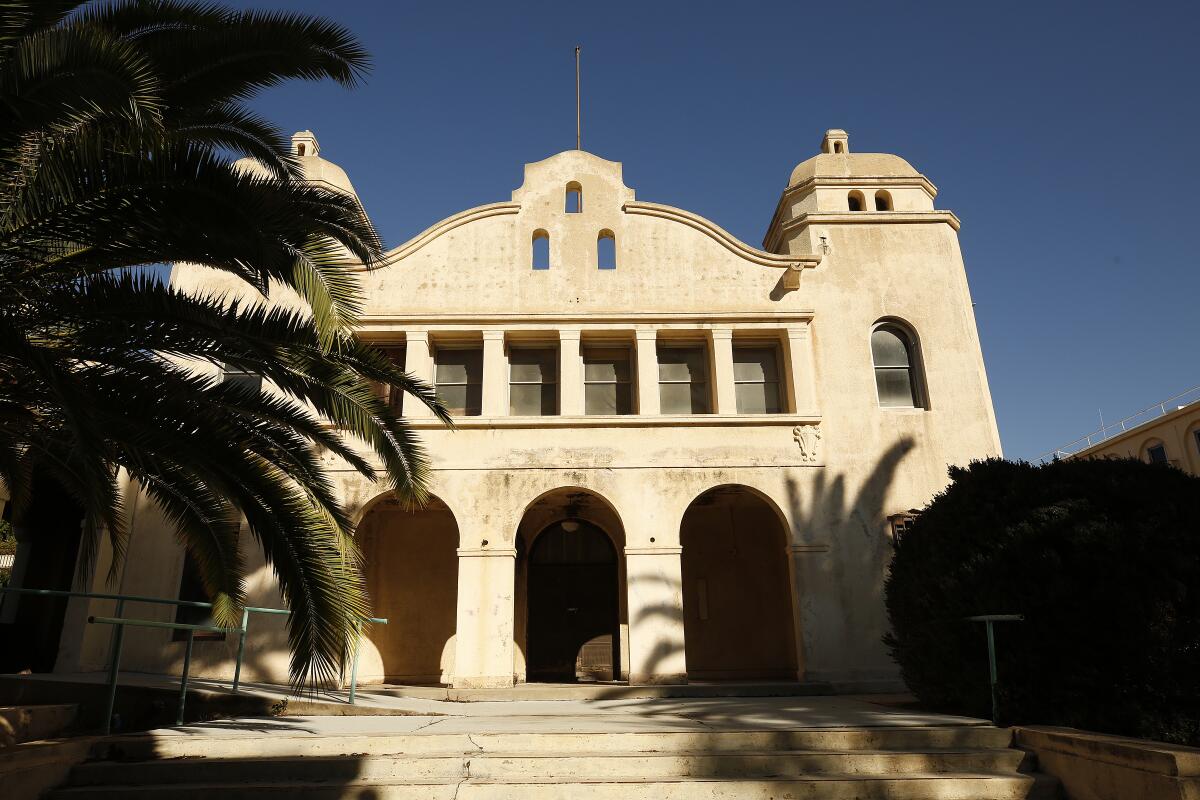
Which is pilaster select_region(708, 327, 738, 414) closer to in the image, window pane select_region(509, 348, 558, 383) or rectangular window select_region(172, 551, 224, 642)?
window pane select_region(509, 348, 558, 383)

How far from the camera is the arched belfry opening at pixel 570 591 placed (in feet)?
52.1

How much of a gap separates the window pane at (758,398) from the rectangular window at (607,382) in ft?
7.11

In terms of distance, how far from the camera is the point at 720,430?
14.9 meters

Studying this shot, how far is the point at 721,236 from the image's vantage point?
16.5 meters

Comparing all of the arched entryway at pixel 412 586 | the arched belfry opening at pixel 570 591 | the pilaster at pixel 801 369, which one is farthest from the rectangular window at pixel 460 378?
the pilaster at pixel 801 369

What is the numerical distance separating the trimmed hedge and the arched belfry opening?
7761 mm

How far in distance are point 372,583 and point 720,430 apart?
7.50 metres

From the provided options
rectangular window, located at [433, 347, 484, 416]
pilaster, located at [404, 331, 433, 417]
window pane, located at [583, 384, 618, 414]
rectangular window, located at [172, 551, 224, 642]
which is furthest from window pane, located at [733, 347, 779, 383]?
rectangular window, located at [172, 551, 224, 642]

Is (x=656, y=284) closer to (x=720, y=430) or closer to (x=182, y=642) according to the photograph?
(x=720, y=430)

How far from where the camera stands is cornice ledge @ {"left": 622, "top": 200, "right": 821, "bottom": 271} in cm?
1628

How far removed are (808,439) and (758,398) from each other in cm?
146

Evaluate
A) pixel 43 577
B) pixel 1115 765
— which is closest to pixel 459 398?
pixel 43 577

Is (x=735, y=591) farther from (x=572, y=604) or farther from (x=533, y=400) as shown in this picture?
(x=533, y=400)

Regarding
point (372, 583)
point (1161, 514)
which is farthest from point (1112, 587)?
point (372, 583)
